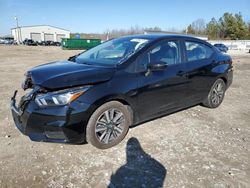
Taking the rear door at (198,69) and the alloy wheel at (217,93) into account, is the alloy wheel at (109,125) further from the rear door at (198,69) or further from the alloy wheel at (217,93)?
the alloy wheel at (217,93)

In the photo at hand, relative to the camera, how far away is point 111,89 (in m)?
3.36

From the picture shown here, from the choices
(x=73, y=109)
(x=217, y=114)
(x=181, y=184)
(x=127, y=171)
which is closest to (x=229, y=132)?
(x=217, y=114)

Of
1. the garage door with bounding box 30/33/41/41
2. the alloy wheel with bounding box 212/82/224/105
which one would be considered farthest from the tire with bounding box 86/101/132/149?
the garage door with bounding box 30/33/41/41

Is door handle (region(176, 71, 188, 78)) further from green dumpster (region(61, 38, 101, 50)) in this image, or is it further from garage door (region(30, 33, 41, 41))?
garage door (region(30, 33, 41, 41))

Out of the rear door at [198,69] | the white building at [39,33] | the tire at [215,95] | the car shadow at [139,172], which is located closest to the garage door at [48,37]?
the white building at [39,33]

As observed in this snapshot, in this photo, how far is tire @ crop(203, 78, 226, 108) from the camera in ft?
17.3

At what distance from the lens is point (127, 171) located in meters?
3.02

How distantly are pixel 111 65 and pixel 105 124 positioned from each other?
925mm

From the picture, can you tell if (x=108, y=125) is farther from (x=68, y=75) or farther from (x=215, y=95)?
(x=215, y=95)

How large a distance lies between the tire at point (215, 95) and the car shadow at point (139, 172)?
2.53m

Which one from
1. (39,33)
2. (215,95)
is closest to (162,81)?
(215,95)

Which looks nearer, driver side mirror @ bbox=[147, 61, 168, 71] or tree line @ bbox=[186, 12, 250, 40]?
driver side mirror @ bbox=[147, 61, 168, 71]

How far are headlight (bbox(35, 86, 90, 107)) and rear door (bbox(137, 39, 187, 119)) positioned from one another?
1092 millimetres

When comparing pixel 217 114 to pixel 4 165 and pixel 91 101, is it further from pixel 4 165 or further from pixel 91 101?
pixel 4 165
